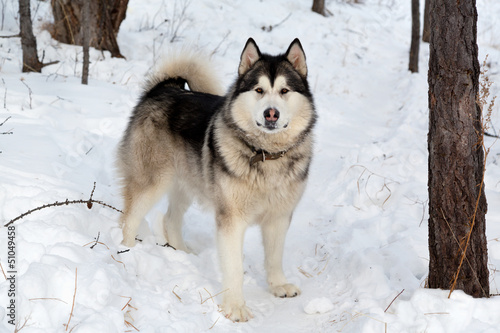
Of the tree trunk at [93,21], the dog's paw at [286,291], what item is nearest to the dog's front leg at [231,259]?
the dog's paw at [286,291]

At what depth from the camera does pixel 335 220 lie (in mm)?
4496

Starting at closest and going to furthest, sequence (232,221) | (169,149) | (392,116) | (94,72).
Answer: (232,221) < (169,149) < (94,72) < (392,116)

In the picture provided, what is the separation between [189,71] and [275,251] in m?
1.74

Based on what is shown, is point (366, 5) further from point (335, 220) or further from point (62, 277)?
point (62, 277)

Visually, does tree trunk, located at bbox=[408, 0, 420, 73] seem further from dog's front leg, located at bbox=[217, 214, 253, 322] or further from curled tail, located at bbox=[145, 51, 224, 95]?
dog's front leg, located at bbox=[217, 214, 253, 322]

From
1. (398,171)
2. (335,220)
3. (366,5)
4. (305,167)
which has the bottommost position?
(335,220)

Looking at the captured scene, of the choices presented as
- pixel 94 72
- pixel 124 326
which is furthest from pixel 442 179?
pixel 94 72

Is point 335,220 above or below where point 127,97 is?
below

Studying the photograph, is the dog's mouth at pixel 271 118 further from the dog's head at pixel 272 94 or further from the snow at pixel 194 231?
the snow at pixel 194 231

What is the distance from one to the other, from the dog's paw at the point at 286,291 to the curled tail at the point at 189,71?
187 centimetres

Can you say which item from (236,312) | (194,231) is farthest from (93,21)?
(236,312)

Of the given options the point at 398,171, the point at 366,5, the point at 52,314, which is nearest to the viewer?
the point at 52,314

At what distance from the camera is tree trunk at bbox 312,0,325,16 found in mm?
13320

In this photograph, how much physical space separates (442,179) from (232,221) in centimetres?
131
